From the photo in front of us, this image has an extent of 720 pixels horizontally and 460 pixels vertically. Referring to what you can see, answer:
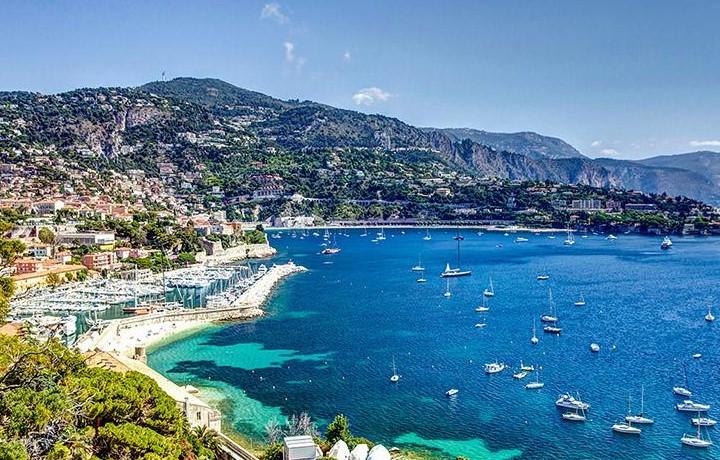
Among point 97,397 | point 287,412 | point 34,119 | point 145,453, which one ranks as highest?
point 34,119

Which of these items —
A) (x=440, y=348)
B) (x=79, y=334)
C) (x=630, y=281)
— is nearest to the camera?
(x=440, y=348)

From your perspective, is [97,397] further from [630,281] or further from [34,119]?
[34,119]

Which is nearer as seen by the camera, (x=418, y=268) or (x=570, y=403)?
(x=570, y=403)

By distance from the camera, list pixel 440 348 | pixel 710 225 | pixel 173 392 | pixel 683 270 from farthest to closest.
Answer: pixel 710 225 → pixel 683 270 → pixel 440 348 → pixel 173 392

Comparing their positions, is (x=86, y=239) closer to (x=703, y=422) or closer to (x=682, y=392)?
(x=682, y=392)

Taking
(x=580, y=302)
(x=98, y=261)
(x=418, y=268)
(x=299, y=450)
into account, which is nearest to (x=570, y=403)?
(x=299, y=450)

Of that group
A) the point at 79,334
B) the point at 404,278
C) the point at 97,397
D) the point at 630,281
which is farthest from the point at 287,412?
the point at 630,281

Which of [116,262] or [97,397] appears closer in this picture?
[97,397]
